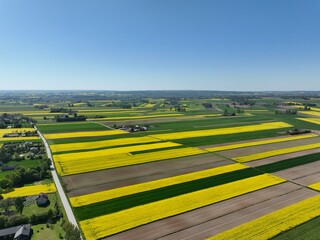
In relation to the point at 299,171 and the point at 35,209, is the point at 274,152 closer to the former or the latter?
the point at 299,171

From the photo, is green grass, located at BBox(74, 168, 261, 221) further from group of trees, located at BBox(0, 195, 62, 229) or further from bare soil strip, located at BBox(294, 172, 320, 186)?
bare soil strip, located at BBox(294, 172, 320, 186)

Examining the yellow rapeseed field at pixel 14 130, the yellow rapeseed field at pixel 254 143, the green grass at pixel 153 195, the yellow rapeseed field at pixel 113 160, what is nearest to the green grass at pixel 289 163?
the green grass at pixel 153 195

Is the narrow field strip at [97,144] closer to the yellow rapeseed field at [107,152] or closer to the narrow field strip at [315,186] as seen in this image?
the yellow rapeseed field at [107,152]

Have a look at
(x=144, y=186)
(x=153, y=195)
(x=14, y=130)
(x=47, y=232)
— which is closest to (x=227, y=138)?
(x=144, y=186)

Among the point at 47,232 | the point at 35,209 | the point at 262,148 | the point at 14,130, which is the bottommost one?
the point at 14,130

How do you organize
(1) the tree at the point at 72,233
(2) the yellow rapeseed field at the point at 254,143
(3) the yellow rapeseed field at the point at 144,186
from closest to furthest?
(1) the tree at the point at 72,233
(3) the yellow rapeseed field at the point at 144,186
(2) the yellow rapeseed field at the point at 254,143

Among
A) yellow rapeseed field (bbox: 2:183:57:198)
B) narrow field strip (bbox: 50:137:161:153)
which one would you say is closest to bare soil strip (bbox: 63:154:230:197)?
yellow rapeseed field (bbox: 2:183:57:198)
